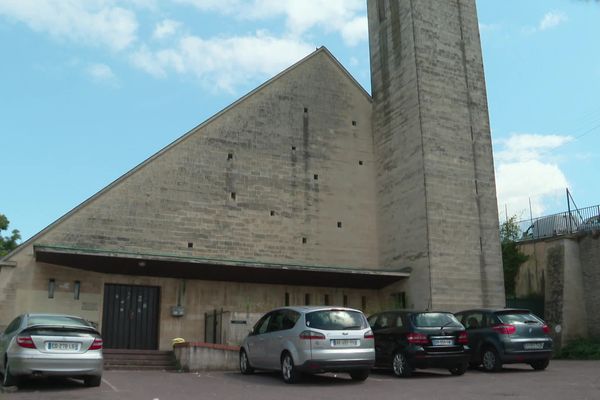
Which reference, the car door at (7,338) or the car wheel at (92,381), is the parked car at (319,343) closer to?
the car wheel at (92,381)

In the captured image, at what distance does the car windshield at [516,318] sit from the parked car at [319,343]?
13.0 feet

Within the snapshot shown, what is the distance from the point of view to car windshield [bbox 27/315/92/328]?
969cm

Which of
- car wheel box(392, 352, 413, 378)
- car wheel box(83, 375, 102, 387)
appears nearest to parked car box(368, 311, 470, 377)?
car wheel box(392, 352, 413, 378)

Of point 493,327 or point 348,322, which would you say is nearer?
point 348,322

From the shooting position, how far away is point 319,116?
22203 millimetres

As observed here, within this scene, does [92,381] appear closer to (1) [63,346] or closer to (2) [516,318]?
(1) [63,346]

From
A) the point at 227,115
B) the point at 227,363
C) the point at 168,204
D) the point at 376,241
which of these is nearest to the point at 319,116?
the point at 227,115

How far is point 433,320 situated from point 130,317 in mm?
9490

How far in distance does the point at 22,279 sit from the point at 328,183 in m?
10.6

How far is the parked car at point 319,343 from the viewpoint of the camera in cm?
1034

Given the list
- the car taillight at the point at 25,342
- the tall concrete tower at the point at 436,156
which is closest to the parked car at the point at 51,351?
the car taillight at the point at 25,342

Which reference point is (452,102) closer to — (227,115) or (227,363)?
(227,115)

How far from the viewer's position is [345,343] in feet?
34.7

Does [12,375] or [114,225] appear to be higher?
[114,225]
